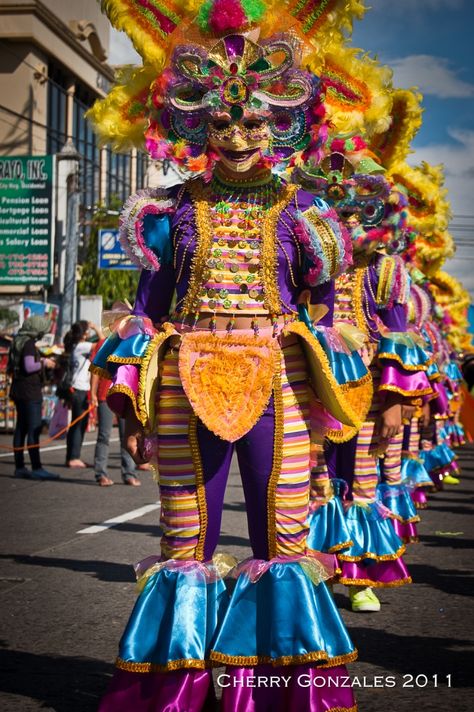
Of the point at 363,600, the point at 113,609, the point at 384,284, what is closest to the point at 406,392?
the point at 384,284

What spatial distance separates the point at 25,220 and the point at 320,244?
79.8 ft

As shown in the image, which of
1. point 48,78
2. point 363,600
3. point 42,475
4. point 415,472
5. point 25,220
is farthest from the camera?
point 48,78

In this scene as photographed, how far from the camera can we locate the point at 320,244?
4145 millimetres

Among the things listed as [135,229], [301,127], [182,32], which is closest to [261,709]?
[135,229]

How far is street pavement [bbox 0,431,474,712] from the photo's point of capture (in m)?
4.50

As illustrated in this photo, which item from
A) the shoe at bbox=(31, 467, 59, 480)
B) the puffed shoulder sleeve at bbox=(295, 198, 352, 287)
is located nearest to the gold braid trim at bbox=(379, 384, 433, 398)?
the puffed shoulder sleeve at bbox=(295, 198, 352, 287)

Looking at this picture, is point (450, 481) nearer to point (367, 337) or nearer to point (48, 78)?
point (367, 337)

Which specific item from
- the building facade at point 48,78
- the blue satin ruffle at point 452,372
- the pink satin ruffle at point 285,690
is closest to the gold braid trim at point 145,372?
the pink satin ruffle at point 285,690

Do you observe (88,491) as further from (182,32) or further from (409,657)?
(182,32)

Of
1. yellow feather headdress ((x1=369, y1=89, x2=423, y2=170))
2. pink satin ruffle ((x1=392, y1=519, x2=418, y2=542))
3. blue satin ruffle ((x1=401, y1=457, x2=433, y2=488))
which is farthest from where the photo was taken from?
blue satin ruffle ((x1=401, y1=457, x2=433, y2=488))

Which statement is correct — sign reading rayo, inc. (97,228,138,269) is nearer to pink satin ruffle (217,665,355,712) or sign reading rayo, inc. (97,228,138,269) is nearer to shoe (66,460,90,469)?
shoe (66,460,90,469)

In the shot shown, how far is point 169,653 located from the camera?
381 centimetres

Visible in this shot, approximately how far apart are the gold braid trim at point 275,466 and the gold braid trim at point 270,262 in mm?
258

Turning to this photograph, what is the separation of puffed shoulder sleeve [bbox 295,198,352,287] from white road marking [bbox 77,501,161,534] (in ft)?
17.8
